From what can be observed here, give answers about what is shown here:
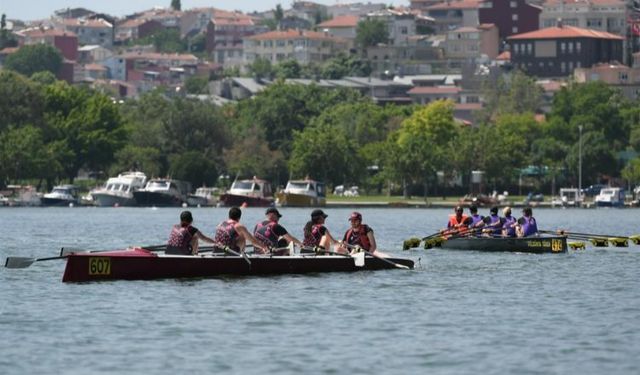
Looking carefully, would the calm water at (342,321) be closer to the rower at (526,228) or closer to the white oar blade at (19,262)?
the white oar blade at (19,262)

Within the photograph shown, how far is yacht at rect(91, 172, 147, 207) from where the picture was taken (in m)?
145

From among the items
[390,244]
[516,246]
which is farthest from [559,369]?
[390,244]

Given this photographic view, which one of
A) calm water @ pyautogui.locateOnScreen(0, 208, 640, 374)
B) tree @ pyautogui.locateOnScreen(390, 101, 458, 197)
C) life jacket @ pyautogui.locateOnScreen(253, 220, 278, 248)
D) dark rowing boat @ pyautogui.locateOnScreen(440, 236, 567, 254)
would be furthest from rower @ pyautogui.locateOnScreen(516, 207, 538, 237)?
tree @ pyautogui.locateOnScreen(390, 101, 458, 197)

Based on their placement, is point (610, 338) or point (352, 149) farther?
point (352, 149)

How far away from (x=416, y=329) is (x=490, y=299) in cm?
693

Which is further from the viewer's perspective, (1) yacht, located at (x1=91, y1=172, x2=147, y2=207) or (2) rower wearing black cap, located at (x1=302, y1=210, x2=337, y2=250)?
(1) yacht, located at (x1=91, y1=172, x2=147, y2=207)

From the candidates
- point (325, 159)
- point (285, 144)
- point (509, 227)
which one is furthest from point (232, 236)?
point (285, 144)

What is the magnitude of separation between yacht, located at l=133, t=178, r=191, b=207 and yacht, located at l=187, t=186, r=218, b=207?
1141 mm

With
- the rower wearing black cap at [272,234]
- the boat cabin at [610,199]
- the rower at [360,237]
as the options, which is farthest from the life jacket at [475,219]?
the boat cabin at [610,199]

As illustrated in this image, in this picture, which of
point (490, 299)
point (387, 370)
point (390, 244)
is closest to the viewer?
point (387, 370)

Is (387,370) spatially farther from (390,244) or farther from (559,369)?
(390,244)

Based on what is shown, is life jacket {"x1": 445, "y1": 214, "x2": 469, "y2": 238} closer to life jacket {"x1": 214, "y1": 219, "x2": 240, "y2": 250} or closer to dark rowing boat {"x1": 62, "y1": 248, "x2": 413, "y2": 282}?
dark rowing boat {"x1": 62, "y1": 248, "x2": 413, "y2": 282}

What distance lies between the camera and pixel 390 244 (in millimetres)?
75125

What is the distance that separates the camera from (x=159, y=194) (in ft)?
473
